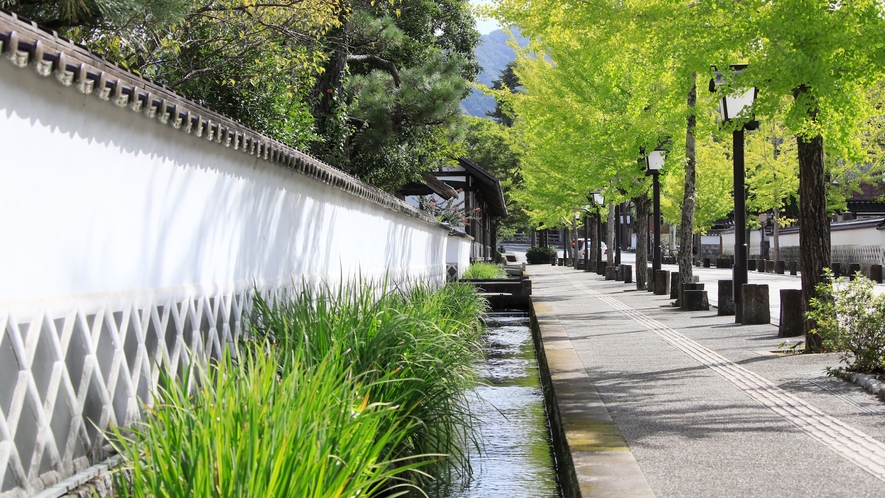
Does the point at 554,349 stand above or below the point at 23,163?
below

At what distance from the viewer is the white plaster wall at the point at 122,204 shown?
4.55 metres

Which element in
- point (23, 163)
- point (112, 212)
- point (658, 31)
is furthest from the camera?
point (658, 31)

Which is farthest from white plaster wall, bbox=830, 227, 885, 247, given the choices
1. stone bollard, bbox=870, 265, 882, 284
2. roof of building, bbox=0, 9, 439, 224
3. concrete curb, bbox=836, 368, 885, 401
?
roof of building, bbox=0, 9, 439, 224

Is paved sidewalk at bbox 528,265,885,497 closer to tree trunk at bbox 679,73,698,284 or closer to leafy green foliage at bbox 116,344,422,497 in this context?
leafy green foliage at bbox 116,344,422,497

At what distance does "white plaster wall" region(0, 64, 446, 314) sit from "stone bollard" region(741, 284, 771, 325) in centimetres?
783

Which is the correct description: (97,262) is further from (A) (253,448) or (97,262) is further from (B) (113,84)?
(A) (253,448)

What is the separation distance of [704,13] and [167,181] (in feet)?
24.0

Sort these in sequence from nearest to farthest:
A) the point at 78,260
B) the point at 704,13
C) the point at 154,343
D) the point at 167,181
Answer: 1. the point at 78,260
2. the point at 154,343
3. the point at 167,181
4. the point at 704,13

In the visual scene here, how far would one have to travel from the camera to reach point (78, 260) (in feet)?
16.9

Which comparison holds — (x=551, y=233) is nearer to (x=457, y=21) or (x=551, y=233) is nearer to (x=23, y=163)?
(x=457, y=21)

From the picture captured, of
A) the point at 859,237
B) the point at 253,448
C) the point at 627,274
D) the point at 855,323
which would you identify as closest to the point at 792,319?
the point at 855,323

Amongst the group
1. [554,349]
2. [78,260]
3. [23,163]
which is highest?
[23,163]

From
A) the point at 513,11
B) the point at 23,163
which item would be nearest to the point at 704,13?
the point at 513,11

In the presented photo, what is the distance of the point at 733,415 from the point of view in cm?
729
